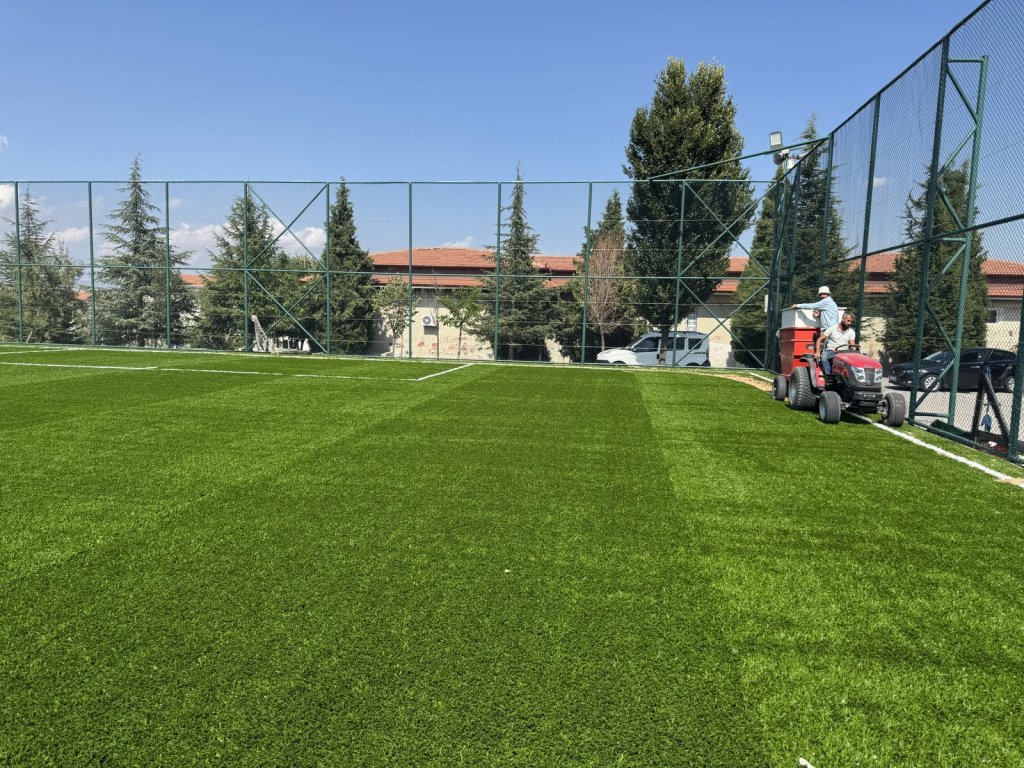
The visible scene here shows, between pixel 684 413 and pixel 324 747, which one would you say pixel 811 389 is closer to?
pixel 684 413

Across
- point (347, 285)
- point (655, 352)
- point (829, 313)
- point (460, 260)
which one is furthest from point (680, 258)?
point (347, 285)

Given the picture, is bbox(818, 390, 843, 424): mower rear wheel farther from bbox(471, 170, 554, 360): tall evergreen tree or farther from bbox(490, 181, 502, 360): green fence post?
bbox(471, 170, 554, 360): tall evergreen tree

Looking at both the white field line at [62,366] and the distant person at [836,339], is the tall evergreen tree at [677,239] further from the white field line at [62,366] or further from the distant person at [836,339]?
the white field line at [62,366]

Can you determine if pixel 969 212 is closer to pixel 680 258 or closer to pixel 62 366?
pixel 680 258

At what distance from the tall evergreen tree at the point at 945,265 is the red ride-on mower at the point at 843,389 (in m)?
1.06

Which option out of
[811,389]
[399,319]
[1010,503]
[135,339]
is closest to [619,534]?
[1010,503]

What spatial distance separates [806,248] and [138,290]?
65.0 feet

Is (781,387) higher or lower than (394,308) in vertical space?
lower

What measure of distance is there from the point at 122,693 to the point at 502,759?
142cm

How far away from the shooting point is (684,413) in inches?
364

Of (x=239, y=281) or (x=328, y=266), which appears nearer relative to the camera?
(x=328, y=266)

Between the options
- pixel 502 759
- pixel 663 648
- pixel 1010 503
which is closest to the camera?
pixel 502 759

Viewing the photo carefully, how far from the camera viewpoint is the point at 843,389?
8.56 metres

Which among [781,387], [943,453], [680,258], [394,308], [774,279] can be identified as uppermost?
[680,258]
